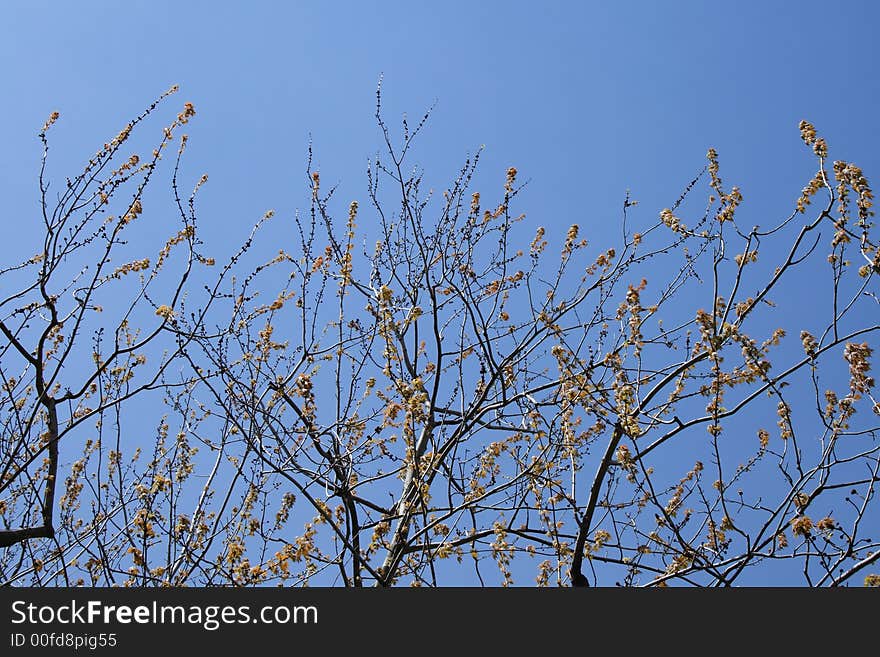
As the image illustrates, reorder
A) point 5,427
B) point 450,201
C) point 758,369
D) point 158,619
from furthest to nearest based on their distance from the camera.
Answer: point 450,201 → point 5,427 → point 758,369 → point 158,619

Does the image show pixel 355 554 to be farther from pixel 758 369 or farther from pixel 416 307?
pixel 758 369

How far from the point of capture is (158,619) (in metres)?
3.45

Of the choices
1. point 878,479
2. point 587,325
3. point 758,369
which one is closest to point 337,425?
point 587,325

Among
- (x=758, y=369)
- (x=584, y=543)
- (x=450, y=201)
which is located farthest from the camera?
(x=450, y=201)

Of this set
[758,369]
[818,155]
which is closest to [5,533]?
[758,369]

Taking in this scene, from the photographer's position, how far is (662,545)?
4152 mm

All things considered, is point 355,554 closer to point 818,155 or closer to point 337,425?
point 337,425

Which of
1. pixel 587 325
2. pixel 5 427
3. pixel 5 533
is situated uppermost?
pixel 587 325

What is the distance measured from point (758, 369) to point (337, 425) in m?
2.26

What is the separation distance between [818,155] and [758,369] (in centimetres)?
116

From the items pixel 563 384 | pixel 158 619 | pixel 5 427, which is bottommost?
pixel 158 619

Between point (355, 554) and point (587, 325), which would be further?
point (587, 325)

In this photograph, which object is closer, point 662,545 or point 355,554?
point 355,554

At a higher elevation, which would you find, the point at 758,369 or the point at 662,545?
the point at 758,369
